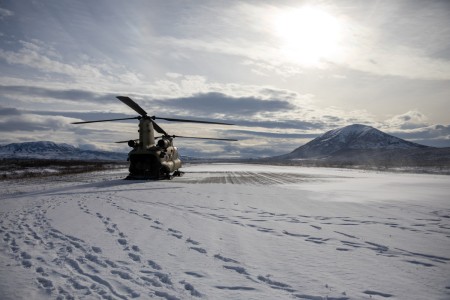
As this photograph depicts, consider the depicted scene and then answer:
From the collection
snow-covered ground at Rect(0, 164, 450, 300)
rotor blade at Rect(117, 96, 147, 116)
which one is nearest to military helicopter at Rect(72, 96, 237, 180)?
rotor blade at Rect(117, 96, 147, 116)

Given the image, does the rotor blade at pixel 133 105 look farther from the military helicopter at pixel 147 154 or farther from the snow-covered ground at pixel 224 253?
the snow-covered ground at pixel 224 253

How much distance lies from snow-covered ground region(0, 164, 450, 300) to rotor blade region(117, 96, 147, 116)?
11343 mm

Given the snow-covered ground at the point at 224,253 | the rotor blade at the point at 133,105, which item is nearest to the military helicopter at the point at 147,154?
the rotor blade at the point at 133,105

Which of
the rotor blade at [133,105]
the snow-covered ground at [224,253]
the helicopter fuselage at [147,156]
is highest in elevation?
the rotor blade at [133,105]

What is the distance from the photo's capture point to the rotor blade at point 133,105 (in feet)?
74.6

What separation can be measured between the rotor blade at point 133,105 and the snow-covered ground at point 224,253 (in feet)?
37.2

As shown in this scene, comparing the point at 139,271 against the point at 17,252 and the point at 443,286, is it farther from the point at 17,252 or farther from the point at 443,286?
the point at 443,286

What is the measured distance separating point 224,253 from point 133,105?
20098 mm

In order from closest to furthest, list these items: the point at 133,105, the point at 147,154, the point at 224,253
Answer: the point at 224,253 < the point at 133,105 < the point at 147,154

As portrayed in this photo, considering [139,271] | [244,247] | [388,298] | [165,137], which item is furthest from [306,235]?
[165,137]

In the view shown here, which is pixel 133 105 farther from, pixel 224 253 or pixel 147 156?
pixel 224 253

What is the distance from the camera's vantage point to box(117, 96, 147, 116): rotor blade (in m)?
22.7

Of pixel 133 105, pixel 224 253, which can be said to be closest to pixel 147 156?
pixel 133 105

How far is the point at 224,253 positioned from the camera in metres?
7.00
